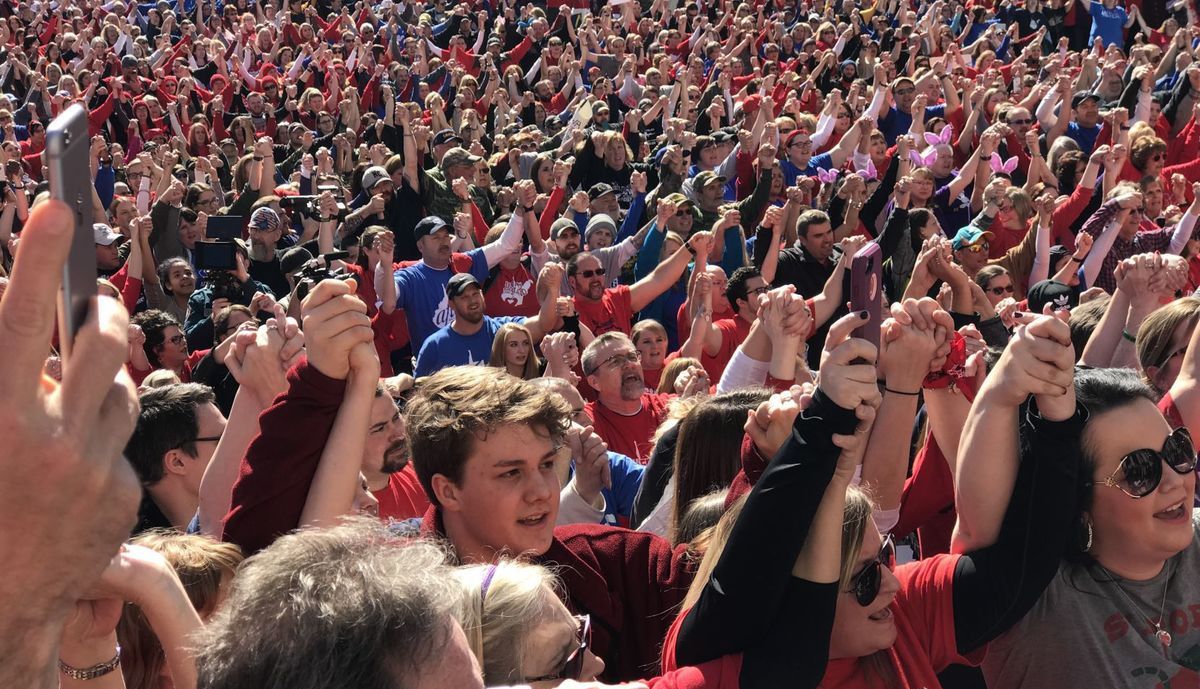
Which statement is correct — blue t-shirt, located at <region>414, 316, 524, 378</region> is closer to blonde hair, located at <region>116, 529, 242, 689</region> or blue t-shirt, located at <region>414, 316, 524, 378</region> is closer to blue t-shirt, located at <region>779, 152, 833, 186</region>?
blonde hair, located at <region>116, 529, 242, 689</region>

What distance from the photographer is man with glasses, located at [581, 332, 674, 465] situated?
16.3 ft

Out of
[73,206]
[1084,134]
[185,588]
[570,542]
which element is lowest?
[1084,134]

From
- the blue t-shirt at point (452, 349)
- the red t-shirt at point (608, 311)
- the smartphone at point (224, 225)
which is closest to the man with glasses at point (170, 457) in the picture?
the smartphone at point (224, 225)

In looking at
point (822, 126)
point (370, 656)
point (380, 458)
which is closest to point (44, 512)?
point (370, 656)

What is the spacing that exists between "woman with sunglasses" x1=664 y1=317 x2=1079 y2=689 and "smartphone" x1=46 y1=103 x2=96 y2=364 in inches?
44.3

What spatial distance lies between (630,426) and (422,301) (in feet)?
7.47

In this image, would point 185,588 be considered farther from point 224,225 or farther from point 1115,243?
point 1115,243

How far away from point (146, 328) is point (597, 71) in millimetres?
8917

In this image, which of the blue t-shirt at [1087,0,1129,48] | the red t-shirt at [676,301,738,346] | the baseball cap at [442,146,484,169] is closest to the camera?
the red t-shirt at [676,301,738,346]

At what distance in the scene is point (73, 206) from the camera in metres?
1.00

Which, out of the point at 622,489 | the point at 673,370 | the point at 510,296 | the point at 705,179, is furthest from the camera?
the point at 705,179

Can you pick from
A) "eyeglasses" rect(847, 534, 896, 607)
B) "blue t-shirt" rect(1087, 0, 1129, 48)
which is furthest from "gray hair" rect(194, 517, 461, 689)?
"blue t-shirt" rect(1087, 0, 1129, 48)

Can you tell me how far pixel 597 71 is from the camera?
13.9m

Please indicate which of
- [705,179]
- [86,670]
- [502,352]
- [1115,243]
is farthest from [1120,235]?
[86,670]
